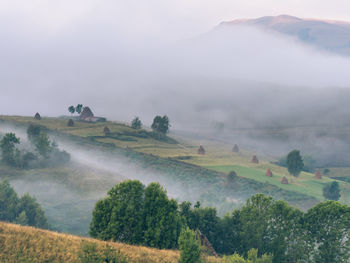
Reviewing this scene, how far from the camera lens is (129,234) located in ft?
165

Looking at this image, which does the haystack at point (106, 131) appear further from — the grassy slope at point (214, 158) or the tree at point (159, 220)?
the tree at point (159, 220)

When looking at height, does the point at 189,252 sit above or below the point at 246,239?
above

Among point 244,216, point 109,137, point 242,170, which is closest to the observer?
point 244,216

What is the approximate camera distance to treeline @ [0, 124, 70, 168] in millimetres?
129000

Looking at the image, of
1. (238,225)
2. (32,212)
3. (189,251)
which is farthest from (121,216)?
(32,212)

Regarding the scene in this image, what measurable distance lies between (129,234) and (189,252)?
57.3ft

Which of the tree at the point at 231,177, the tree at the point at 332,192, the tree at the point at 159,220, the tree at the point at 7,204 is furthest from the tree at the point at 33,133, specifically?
the tree at the point at 332,192

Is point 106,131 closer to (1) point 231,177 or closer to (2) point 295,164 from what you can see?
(1) point 231,177

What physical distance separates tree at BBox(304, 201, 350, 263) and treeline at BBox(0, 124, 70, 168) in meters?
118

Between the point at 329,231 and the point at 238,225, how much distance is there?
1635cm

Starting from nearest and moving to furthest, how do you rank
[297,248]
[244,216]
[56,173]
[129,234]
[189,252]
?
[189,252] < [129,234] < [297,248] < [244,216] < [56,173]

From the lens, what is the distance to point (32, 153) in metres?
136

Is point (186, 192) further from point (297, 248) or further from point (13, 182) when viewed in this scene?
point (297, 248)

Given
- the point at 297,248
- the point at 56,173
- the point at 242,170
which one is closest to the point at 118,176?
the point at 56,173
